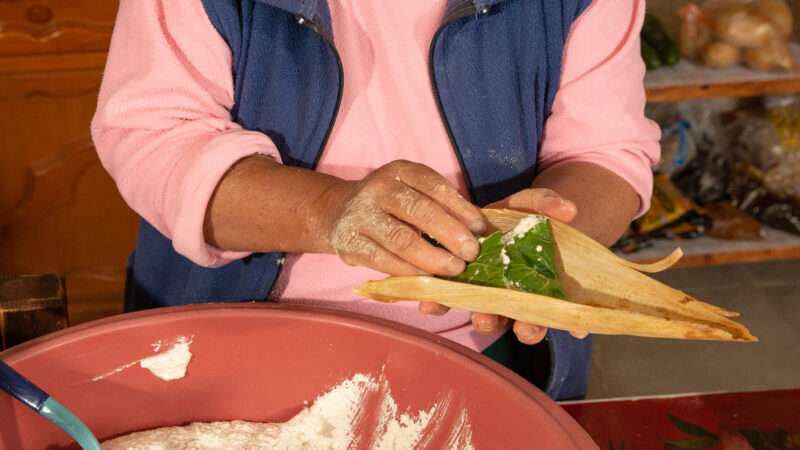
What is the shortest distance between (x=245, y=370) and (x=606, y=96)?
1.56 feet

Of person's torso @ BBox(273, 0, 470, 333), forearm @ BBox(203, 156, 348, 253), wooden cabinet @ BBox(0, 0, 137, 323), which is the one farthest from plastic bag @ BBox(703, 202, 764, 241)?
forearm @ BBox(203, 156, 348, 253)

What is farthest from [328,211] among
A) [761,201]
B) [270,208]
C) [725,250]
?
[761,201]

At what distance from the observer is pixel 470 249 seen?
75cm

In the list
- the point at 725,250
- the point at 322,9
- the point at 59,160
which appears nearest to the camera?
the point at 322,9

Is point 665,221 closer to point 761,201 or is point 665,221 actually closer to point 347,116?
point 761,201

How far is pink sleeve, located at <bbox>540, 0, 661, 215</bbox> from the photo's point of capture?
105 cm

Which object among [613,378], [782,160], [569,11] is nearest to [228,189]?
[569,11]

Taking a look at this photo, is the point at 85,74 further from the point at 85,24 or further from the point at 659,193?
the point at 659,193

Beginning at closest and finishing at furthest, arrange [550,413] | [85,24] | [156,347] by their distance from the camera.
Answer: [550,413]
[156,347]
[85,24]

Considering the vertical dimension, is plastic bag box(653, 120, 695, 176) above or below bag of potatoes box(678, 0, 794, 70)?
below

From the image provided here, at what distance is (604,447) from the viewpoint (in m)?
0.88

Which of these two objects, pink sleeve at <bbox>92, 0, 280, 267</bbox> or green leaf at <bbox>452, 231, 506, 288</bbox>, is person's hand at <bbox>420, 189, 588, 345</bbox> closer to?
green leaf at <bbox>452, 231, 506, 288</bbox>

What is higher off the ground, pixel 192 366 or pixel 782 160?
pixel 192 366

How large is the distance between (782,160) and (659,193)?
318mm
